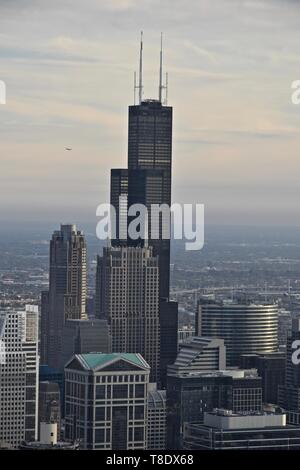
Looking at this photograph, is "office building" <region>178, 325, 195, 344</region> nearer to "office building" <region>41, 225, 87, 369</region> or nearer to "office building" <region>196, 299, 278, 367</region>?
"office building" <region>196, 299, 278, 367</region>

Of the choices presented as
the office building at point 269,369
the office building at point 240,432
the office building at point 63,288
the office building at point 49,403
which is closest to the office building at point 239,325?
the office building at point 269,369

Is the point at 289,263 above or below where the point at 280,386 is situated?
above

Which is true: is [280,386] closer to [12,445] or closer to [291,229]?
[291,229]

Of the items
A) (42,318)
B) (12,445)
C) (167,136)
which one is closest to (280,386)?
(42,318)

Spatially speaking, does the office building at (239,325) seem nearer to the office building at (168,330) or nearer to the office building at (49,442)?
the office building at (168,330)

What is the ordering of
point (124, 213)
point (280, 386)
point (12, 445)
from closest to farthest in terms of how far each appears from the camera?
1. point (12, 445)
2. point (280, 386)
3. point (124, 213)

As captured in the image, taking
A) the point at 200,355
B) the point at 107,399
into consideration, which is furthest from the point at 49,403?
the point at 200,355

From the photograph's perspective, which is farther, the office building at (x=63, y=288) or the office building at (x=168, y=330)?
the office building at (x=168, y=330)
